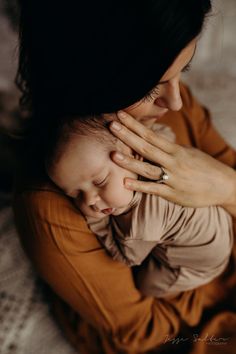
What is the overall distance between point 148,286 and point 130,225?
227 mm

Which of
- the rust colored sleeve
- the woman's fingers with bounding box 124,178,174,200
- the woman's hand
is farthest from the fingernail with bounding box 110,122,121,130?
the rust colored sleeve

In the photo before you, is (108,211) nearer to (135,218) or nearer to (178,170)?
(135,218)

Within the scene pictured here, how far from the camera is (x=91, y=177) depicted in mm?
757

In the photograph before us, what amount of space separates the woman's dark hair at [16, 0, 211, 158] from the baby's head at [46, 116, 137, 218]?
0.04 meters

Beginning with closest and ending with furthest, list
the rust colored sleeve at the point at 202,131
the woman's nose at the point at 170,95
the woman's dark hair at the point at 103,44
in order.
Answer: the woman's dark hair at the point at 103,44
the woman's nose at the point at 170,95
the rust colored sleeve at the point at 202,131

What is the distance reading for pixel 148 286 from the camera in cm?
94

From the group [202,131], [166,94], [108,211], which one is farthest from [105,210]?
[202,131]

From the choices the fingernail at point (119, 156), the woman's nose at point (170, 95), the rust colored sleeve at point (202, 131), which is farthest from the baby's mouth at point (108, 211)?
the rust colored sleeve at point (202, 131)

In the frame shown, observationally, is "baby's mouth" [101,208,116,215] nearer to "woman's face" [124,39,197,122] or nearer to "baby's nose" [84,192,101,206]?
"baby's nose" [84,192,101,206]

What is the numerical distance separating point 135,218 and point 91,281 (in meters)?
0.18

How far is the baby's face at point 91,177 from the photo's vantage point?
2.40 ft

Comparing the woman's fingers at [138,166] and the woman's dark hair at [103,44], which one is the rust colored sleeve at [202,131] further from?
the woman's dark hair at [103,44]

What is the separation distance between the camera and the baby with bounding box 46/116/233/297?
2.42ft

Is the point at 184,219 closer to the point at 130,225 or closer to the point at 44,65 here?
the point at 130,225
